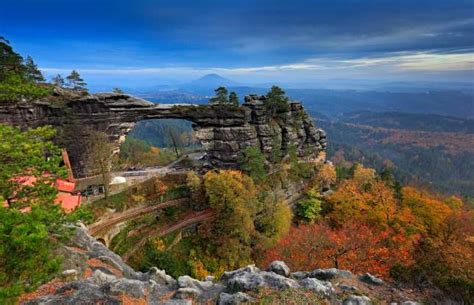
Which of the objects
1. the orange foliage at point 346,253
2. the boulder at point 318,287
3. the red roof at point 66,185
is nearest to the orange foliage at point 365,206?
the orange foliage at point 346,253

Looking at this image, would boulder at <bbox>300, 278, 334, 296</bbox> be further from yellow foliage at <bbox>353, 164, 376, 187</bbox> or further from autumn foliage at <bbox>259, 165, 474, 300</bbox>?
yellow foliage at <bbox>353, 164, 376, 187</bbox>

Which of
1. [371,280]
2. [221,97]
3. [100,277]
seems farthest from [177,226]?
[371,280]

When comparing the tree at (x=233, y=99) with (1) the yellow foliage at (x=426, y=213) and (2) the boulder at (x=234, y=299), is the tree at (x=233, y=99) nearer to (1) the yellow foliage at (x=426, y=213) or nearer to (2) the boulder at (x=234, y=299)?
(1) the yellow foliage at (x=426, y=213)

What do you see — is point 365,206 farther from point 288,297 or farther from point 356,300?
point 288,297

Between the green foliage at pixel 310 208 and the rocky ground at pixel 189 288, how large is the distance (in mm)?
23786

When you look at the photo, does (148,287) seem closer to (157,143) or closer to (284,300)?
(284,300)

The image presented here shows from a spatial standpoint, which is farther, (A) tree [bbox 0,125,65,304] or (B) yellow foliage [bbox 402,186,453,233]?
(B) yellow foliage [bbox 402,186,453,233]

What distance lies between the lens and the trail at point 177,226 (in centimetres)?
3077

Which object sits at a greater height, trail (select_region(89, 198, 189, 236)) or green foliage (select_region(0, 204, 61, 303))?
green foliage (select_region(0, 204, 61, 303))

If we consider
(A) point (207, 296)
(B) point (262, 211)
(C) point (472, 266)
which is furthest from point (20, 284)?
(B) point (262, 211)

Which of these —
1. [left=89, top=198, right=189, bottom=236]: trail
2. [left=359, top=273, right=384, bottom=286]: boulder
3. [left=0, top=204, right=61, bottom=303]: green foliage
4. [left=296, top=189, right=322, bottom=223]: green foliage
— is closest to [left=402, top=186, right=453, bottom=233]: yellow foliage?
[left=296, top=189, right=322, bottom=223]: green foliage

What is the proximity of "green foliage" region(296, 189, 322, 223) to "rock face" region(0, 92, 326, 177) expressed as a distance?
29.8ft

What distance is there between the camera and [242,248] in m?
33.6

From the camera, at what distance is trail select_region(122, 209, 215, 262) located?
30766mm
